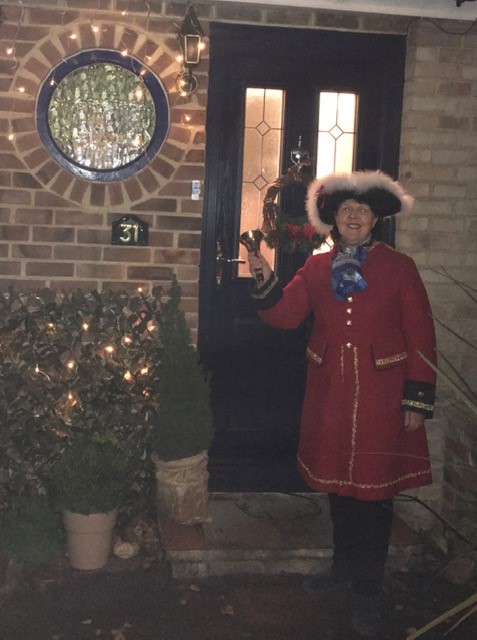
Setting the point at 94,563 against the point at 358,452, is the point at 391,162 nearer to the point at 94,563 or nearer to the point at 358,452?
the point at 358,452

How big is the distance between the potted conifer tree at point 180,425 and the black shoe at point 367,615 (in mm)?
974

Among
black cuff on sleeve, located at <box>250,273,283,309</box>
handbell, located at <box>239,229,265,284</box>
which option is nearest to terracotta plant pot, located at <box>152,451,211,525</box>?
black cuff on sleeve, located at <box>250,273,283,309</box>

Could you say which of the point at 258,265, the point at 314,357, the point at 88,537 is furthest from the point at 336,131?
the point at 88,537

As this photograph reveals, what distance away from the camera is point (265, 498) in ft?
15.2

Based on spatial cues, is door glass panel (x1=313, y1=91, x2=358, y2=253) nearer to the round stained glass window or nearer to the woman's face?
the round stained glass window

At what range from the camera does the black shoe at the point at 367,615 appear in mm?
3480

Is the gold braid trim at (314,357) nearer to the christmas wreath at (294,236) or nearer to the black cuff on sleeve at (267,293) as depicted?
the black cuff on sleeve at (267,293)

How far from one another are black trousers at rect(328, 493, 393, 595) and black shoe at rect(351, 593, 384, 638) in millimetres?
32

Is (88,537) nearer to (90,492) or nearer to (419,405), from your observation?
(90,492)

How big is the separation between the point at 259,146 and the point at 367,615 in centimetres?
255

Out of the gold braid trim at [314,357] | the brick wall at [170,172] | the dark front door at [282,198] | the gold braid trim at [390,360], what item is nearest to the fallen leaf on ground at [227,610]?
the dark front door at [282,198]

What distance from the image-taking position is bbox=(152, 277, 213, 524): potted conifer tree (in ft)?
13.2

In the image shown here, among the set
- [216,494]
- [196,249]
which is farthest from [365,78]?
[216,494]

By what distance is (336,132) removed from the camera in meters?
4.67
